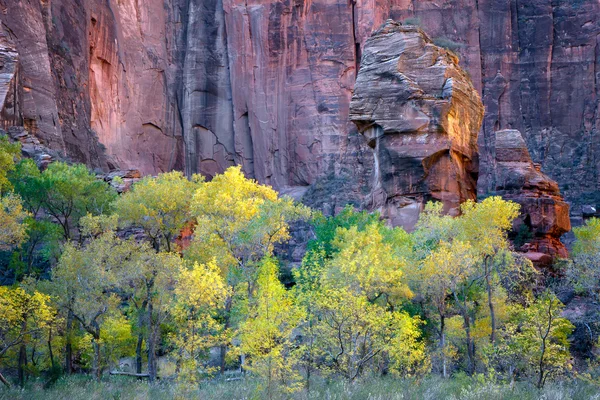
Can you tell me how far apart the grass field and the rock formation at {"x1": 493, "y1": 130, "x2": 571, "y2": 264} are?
657 inches

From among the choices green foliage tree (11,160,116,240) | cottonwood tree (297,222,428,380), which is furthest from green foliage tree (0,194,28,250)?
cottonwood tree (297,222,428,380)

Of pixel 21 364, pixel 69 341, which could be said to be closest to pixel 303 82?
pixel 69 341

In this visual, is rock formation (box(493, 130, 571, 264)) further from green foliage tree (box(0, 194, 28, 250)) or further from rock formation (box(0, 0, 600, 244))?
green foliage tree (box(0, 194, 28, 250))

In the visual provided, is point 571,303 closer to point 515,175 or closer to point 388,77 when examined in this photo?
point 515,175

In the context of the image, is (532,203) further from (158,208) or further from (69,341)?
(69,341)

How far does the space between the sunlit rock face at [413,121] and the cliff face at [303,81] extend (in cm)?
1884

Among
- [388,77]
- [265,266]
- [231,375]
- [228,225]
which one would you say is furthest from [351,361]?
[388,77]

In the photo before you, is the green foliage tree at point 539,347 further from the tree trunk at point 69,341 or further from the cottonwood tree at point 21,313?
the tree trunk at point 69,341

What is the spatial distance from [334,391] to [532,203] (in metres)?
23.4

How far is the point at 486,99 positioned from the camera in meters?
63.3

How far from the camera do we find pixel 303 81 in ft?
196

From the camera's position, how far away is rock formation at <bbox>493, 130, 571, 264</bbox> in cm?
3584

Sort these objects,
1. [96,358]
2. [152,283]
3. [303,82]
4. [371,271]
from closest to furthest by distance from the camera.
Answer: [371,271] < [96,358] < [152,283] < [303,82]

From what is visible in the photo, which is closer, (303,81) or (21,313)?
(21,313)
